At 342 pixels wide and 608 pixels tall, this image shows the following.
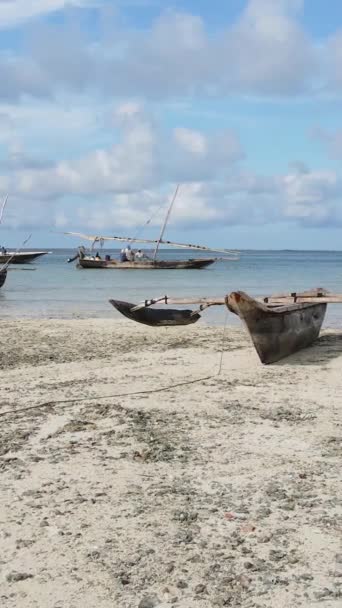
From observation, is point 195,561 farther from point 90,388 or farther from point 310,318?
point 310,318

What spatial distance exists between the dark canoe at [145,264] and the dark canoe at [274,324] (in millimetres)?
36610

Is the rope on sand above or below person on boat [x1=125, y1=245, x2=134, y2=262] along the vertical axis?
below

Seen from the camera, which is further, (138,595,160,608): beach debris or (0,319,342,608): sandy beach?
(0,319,342,608): sandy beach

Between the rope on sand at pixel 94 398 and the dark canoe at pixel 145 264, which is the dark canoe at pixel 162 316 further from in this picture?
the dark canoe at pixel 145 264

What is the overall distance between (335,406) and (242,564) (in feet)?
12.1

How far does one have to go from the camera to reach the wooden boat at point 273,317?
886 centimetres

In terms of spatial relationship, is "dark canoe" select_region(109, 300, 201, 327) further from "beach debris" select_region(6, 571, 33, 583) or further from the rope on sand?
"beach debris" select_region(6, 571, 33, 583)

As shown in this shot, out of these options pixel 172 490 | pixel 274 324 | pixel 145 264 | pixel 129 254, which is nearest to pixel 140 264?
pixel 145 264

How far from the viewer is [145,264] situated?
4712 cm

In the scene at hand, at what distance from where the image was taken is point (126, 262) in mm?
48094

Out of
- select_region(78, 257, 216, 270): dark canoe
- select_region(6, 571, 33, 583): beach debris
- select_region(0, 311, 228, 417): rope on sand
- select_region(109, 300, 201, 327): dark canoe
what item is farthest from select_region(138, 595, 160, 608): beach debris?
select_region(78, 257, 216, 270): dark canoe

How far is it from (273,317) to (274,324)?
0.12 m

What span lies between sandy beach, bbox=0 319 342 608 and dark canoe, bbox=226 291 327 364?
562mm

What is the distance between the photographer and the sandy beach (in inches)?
132
